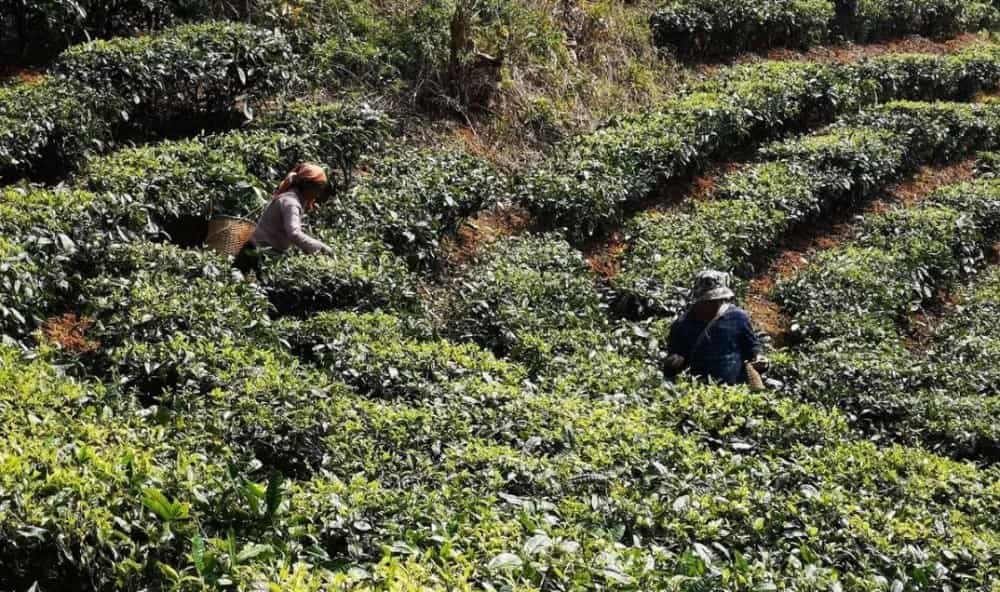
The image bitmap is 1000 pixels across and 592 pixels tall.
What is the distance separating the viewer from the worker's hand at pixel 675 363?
6.98 m

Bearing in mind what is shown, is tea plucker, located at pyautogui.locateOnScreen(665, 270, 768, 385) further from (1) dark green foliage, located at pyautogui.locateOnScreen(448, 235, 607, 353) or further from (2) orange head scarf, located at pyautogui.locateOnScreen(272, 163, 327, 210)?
(2) orange head scarf, located at pyautogui.locateOnScreen(272, 163, 327, 210)

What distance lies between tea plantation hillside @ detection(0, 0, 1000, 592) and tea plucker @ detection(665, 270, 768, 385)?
0.29 metres

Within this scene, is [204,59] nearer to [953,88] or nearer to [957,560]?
[957,560]

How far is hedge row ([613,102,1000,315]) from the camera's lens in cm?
891

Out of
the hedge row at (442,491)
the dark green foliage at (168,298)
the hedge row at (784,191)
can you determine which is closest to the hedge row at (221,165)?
the dark green foliage at (168,298)

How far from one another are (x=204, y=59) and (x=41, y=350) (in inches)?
196

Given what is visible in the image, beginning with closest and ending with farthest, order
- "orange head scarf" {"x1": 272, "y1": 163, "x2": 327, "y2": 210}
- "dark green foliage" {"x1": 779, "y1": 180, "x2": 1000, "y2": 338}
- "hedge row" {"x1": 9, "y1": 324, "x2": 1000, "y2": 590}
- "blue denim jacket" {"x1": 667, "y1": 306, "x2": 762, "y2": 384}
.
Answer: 1. "hedge row" {"x1": 9, "y1": 324, "x2": 1000, "y2": 590}
2. "blue denim jacket" {"x1": 667, "y1": 306, "x2": 762, "y2": 384}
3. "orange head scarf" {"x1": 272, "y1": 163, "x2": 327, "y2": 210}
4. "dark green foliage" {"x1": 779, "y1": 180, "x2": 1000, "y2": 338}

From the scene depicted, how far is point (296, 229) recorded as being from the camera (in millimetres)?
7250

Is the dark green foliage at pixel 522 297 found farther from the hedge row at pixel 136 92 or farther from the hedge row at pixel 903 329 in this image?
the hedge row at pixel 136 92

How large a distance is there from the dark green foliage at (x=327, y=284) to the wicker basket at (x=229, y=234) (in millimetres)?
451

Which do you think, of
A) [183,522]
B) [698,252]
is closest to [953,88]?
[698,252]

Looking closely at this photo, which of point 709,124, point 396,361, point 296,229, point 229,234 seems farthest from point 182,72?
point 709,124

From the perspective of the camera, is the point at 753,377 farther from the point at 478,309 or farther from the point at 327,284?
the point at 327,284

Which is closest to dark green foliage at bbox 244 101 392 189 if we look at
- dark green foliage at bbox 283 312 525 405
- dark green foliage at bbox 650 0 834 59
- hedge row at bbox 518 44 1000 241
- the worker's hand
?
hedge row at bbox 518 44 1000 241
